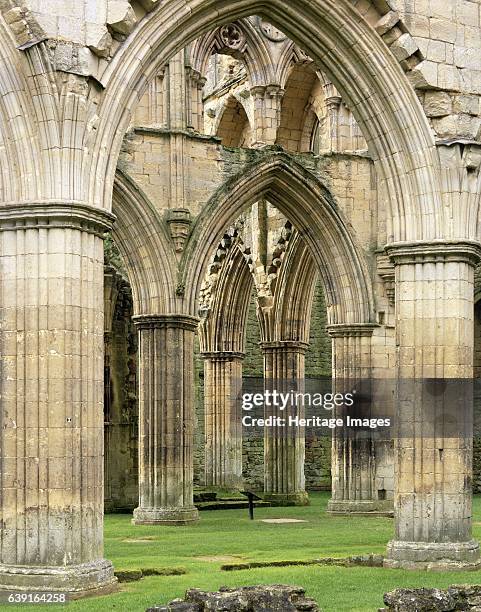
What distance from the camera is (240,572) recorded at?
12.0 m

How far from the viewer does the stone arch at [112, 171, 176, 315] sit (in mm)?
17922

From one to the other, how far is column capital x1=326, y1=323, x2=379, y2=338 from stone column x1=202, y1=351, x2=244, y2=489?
4203 mm

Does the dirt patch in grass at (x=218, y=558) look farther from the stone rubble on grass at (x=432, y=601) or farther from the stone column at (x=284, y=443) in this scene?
the stone column at (x=284, y=443)

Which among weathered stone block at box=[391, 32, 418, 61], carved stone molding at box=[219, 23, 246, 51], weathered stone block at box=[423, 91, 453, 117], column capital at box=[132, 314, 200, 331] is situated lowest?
column capital at box=[132, 314, 200, 331]

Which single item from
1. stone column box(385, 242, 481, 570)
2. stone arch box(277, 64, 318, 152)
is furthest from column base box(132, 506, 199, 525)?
stone arch box(277, 64, 318, 152)

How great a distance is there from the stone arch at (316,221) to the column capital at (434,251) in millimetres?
6674

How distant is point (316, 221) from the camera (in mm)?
19578

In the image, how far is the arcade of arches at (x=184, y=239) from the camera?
10.1 m

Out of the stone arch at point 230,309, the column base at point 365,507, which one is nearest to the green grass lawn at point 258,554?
the column base at point 365,507

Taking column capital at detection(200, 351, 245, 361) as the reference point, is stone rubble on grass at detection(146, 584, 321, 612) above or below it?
below

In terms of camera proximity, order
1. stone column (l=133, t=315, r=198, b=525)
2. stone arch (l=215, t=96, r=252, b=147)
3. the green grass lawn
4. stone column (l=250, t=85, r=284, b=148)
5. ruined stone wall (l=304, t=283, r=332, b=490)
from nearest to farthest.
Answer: the green grass lawn → stone column (l=133, t=315, r=198, b=525) → stone column (l=250, t=85, r=284, b=148) → stone arch (l=215, t=96, r=252, b=147) → ruined stone wall (l=304, t=283, r=332, b=490)

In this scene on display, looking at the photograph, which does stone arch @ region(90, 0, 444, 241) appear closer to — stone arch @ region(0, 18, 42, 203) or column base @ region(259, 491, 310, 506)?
stone arch @ region(0, 18, 42, 203)

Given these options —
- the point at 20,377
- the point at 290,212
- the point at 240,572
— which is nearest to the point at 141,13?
the point at 20,377

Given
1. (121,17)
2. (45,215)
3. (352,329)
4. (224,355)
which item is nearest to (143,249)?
(352,329)
